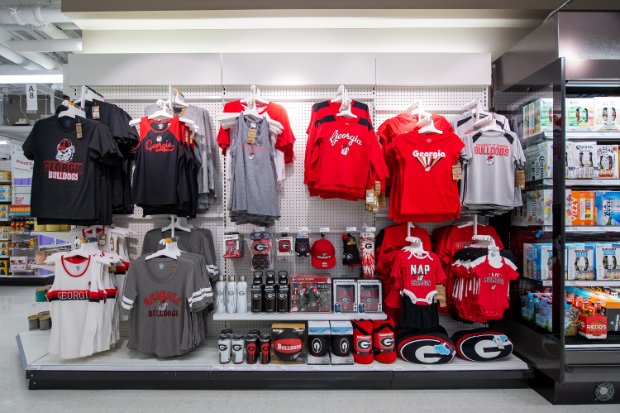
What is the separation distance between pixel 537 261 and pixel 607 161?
967mm

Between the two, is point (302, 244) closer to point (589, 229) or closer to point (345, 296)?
point (345, 296)

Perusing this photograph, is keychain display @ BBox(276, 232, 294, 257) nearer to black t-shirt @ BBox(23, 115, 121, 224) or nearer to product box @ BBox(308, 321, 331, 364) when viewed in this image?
product box @ BBox(308, 321, 331, 364)

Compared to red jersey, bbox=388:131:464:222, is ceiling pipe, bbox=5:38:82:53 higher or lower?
higher

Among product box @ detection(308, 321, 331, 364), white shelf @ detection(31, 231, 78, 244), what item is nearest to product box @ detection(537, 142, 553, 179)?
product box @ detection(308, 321, 331, 364)

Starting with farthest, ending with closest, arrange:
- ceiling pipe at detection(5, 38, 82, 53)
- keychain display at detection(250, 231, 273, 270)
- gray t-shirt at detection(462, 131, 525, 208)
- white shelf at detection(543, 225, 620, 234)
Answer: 1. ceiling pipe at detection(5, 38, 82, 53)
2. keychain display at detection(250, 231, 273, 270)
3. gray t-shirt at detection(462, 131, 525, 208)
4. white shelf at detection(543, 225, 620, 234)

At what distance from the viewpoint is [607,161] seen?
2.64 m

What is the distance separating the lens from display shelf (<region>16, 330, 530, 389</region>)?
2590 millimetres

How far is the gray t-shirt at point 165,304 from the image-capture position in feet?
8.75

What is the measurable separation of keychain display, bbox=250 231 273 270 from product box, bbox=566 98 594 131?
8.64 feet

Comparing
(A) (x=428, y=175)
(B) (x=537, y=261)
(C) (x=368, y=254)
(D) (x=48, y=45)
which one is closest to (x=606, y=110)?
(B) (x=537, y=261)

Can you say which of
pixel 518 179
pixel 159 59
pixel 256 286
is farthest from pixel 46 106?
pixel 518 179

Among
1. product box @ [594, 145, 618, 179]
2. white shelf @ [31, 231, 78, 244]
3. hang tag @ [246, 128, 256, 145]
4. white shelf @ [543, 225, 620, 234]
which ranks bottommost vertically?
white shelf @ [31, 231, 78, 244]

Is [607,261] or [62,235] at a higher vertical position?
[62,235]

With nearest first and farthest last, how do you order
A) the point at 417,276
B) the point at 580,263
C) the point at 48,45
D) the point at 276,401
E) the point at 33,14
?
1. the point at 276,401
2. the point at 580,263
3. the point at 417,276
4. the point at 33,14
5. the point at 48,45
